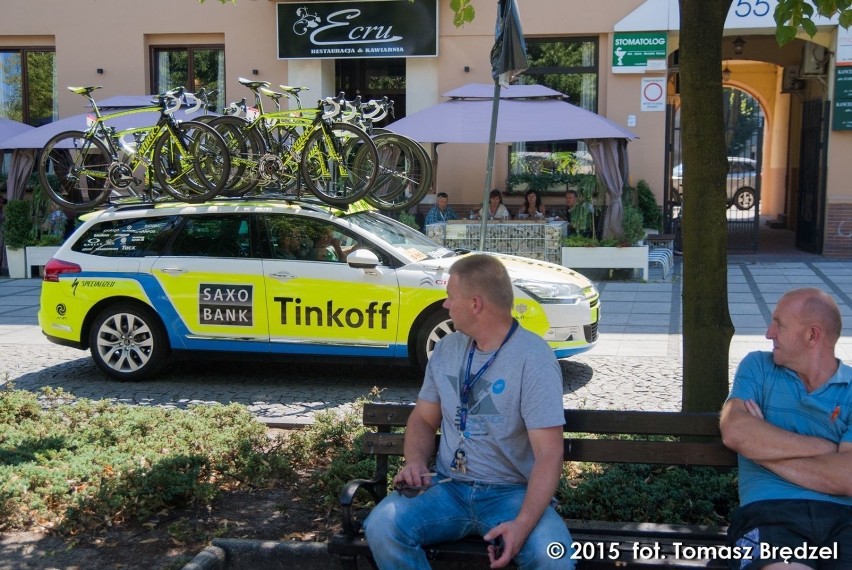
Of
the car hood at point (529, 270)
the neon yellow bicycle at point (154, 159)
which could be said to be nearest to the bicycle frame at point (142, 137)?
the neon yellow bicycle at point (154, 159)

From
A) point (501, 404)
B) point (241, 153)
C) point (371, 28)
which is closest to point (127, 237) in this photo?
point (241, 153)

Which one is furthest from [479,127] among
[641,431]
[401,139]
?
[641,431]

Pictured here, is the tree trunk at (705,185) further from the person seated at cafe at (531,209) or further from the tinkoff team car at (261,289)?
the person seated at cafe at (531,209)

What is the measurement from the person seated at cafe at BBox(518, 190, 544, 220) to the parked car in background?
4142mm

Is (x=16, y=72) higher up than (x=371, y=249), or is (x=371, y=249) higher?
(x=16, y=72)

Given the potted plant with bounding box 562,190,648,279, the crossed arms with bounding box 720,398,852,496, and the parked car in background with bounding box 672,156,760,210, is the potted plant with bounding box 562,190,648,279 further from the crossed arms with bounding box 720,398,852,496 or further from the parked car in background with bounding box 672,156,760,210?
the crossed arms with bounding box 720,398,852,496

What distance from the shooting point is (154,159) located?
965 centimetres

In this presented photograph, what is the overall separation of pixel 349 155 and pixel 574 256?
22.8ft

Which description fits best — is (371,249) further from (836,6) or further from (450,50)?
(450,50)

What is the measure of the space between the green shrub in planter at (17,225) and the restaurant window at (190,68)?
4015 millimetres

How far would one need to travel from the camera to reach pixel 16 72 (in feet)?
66.4

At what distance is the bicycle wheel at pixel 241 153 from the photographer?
9.66 m

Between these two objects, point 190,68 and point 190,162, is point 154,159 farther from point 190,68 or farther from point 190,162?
point 190,68

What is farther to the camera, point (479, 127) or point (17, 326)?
point (479, 127)
